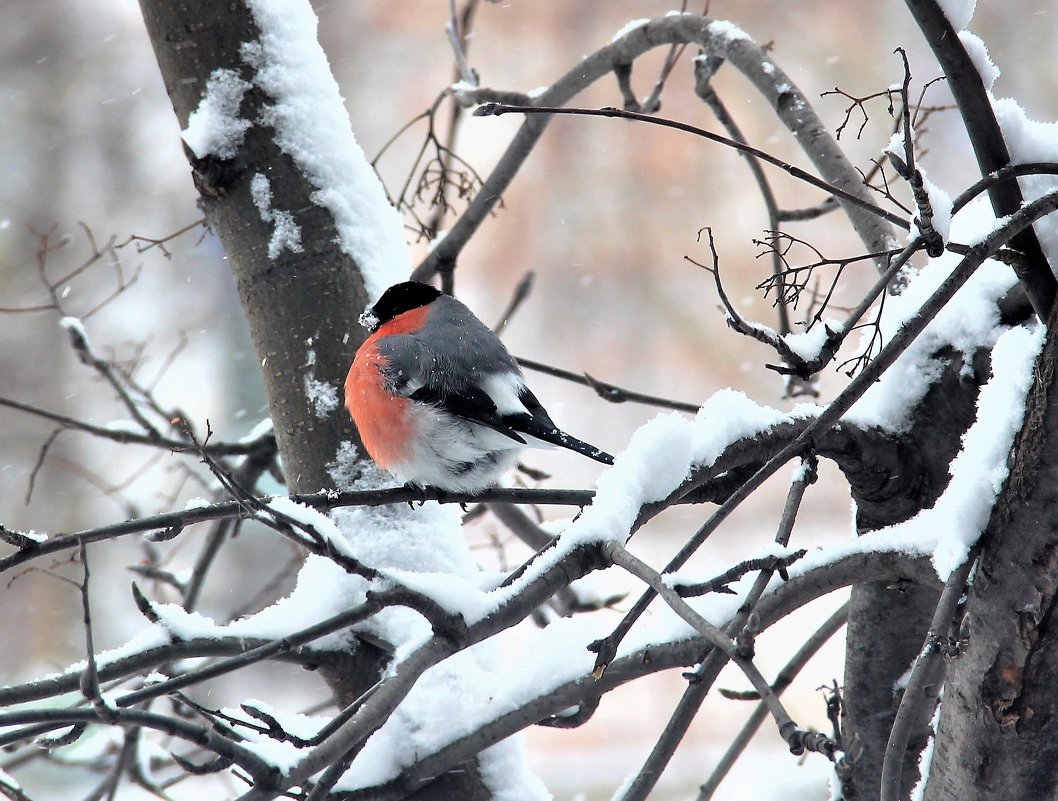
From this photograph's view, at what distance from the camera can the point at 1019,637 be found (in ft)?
3.74

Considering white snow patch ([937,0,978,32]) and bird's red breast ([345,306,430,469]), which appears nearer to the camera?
white snow patch ([937,0,978,32])

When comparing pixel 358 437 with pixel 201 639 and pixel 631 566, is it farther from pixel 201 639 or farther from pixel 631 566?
pixel 631 566

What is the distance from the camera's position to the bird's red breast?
6.61 ft

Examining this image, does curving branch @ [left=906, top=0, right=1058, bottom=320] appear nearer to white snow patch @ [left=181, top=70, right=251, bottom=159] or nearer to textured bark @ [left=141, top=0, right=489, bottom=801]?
textured bark @ [left=141, top=0, right=489, bottom=801]

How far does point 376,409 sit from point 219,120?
2.29 feet

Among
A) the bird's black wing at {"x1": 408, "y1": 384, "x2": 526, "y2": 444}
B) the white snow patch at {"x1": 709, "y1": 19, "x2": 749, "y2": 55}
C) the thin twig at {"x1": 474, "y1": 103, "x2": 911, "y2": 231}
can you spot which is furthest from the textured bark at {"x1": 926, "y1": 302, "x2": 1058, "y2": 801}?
the white snow patch at {"x1": 709, "y1": 19, "x2": 749, "y2": 55}

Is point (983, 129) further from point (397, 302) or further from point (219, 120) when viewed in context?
point (219, 120)

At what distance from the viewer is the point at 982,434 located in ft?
4.06

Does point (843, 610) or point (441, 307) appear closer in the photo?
point (843, 610)

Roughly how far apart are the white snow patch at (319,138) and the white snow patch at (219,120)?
0.05 m

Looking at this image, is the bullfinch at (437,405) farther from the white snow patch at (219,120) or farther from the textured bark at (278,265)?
the white snow patch at (219,120)

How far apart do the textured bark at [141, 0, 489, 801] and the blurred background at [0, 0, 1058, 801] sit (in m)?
4.78

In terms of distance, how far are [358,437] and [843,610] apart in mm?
1134

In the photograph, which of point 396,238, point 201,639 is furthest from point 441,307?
point 201,639
